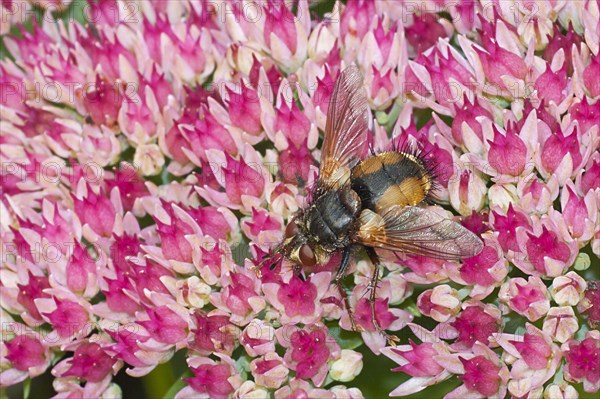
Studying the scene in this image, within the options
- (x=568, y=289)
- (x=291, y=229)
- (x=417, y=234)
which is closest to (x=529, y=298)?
(x=568, y=289)

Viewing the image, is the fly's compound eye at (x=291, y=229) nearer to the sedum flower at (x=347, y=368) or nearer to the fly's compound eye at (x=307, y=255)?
the fly's compound eye at (x=307, y=255)

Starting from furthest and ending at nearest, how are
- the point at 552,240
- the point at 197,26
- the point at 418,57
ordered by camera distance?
the point at 197,26 → the point at 418,57 → the point at 552,240

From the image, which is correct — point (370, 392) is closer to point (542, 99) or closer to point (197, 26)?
point (542, 99)

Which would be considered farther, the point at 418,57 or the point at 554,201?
the point at 418,57

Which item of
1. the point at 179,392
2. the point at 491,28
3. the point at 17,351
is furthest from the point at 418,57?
the point at 17,351

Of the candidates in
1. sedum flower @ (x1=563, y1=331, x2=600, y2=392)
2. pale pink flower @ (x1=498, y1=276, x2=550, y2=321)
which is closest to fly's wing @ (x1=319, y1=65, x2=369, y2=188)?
pale pink flower @ (x1=498, y1=276, x2=550, y2=321)

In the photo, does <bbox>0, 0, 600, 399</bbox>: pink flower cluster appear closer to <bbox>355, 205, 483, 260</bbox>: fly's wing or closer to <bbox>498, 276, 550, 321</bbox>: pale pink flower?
<bbox>498, 276, 550, 321</bbox>: pale pink flower

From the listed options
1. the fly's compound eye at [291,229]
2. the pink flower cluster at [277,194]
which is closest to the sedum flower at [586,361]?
the pink flower cluster at [277,194]
